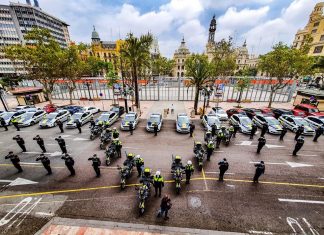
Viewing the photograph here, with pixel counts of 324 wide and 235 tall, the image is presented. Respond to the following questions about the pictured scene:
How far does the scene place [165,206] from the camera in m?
6.25

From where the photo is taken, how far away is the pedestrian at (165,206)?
6.16m

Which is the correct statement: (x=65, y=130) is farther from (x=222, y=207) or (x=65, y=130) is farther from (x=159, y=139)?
(x=222, y=207)

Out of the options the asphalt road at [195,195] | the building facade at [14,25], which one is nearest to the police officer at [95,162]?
the asphalt road at [195,195]

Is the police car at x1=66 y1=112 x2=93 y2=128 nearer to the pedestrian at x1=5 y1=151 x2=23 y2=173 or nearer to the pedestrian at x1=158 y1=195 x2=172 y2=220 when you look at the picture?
the pedestrian at x1=5 y1=151 x2=23 y2=173

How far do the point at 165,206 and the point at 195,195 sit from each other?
2516mm

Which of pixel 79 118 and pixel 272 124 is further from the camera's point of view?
pixel 79 118

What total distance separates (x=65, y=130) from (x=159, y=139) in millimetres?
11552

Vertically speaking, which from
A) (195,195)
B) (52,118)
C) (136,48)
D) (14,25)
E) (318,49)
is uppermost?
(14,25)

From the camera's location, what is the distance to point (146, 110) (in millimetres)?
25672

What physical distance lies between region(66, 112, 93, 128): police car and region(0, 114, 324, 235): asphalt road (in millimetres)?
5074

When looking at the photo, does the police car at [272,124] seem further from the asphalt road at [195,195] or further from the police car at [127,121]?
the police car at [127,121]

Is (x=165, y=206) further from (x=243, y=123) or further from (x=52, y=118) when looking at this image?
(x=52, y=118)

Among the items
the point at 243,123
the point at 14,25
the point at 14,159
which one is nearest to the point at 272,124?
the point at 243,123

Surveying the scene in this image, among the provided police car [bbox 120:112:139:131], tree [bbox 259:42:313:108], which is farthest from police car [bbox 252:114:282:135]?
police car [bbox 120:112:139:131]
